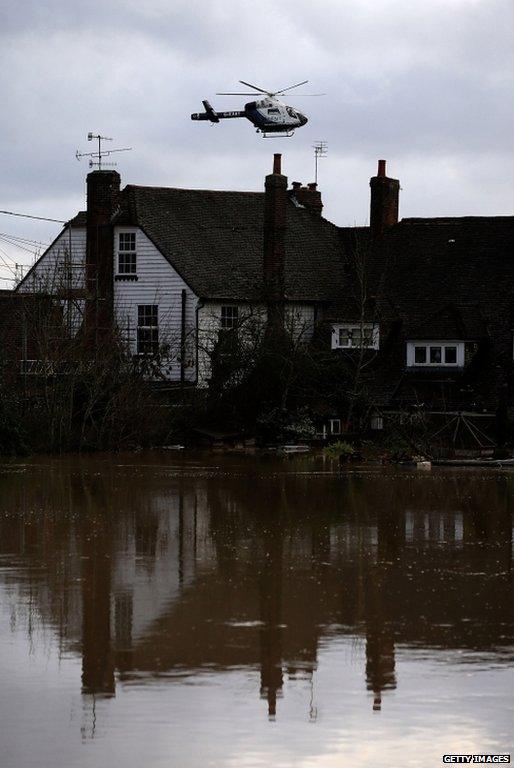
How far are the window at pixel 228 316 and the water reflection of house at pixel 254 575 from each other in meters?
29.1

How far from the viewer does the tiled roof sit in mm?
64312

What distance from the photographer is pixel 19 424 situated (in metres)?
47.8

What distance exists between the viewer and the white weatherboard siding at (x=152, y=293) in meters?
63.5

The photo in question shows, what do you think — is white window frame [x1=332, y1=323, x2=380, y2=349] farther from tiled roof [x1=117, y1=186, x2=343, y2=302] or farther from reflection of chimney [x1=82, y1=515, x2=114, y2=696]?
reflection of chimney [x1=82, y1=515, x2=114, y2=696]

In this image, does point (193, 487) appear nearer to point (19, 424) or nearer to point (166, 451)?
point (19, 424)

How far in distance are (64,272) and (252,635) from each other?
46.5 metres

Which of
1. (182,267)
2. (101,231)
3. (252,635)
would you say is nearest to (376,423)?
(182,267)

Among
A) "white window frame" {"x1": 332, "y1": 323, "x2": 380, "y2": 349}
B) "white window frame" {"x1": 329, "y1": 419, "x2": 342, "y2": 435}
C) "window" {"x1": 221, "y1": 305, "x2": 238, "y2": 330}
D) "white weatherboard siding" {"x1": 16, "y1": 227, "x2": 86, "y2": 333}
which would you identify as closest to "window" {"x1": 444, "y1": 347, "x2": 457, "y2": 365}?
"white window frame" {"x1": 332, "y1": 323, "x2": 380, "y2": 349}

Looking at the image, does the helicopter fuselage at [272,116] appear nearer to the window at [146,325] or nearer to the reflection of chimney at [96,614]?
the window at [146,325]

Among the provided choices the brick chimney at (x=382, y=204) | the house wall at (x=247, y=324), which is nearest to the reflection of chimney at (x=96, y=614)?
the house wall at (x=247, y=324)

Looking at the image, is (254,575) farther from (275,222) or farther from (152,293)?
(275,222)

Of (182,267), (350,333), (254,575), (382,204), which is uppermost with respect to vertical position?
(382,204)

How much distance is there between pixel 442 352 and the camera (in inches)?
2404

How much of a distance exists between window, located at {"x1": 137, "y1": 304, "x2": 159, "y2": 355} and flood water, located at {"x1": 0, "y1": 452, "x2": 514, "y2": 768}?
108 ft
